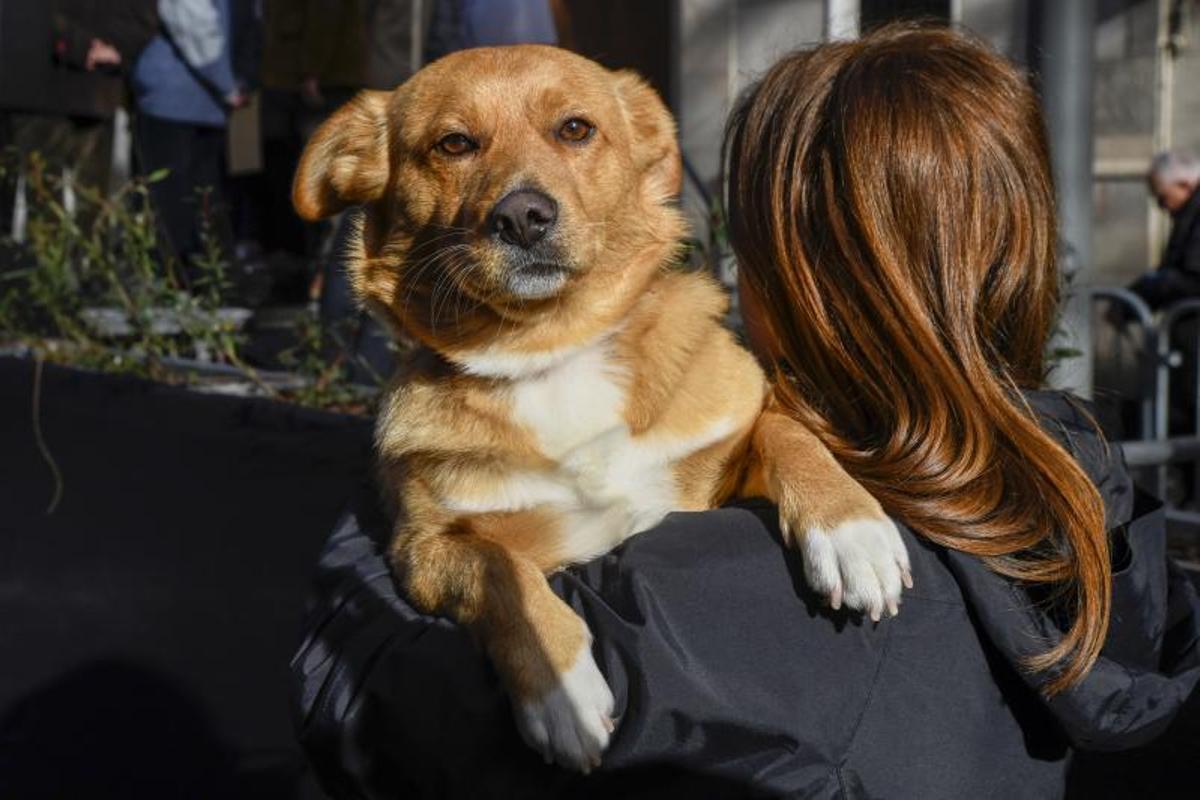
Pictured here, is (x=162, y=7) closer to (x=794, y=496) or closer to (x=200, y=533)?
(x=200, y=533)

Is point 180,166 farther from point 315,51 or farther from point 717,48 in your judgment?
point 717,48

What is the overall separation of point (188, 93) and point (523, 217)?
5359 millimetres

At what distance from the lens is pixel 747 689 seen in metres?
1.45

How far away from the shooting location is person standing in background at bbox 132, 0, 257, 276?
6957 mm

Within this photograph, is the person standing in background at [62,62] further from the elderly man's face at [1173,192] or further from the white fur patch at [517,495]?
the white fur patch at [517,495]

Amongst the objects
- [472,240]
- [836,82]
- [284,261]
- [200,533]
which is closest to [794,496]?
[836,82]

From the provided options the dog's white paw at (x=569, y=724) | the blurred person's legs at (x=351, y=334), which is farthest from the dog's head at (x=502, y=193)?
the blurred person's legs at (x=351, y=334)

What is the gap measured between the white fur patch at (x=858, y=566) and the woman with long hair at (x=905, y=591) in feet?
0.06

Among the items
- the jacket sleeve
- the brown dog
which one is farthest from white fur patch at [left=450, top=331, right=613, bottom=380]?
the jacket sleeve

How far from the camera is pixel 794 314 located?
5.79ft

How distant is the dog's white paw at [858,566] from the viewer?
1519 millimetres

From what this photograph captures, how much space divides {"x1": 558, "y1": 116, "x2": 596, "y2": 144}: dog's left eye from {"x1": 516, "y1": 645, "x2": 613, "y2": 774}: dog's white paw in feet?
3.76

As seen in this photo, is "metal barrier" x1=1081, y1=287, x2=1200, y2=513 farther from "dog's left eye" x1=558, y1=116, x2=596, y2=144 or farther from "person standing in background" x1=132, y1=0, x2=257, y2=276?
"person standing in background" x1=132, y1=0, x2=257, y2=276

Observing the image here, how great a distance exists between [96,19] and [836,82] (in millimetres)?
6043
